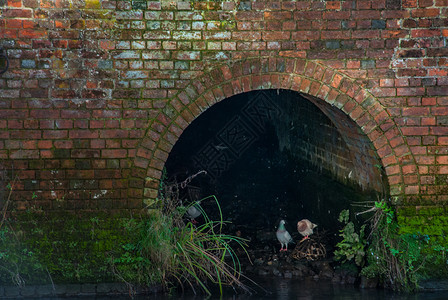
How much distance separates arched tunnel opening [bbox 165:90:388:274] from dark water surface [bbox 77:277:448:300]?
1195mm

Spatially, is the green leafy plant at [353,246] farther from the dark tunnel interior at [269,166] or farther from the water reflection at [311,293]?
the dark tunnel interior at [269,166]

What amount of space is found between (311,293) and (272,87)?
7.84 feet

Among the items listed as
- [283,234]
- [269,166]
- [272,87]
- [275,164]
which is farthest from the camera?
[269,166]

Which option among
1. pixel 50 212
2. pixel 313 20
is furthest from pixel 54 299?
pixel 313 20

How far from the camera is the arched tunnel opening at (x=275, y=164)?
7.61m

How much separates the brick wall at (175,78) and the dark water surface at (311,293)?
3.39 feet

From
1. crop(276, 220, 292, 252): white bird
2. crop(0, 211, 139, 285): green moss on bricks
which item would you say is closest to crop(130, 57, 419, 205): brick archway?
crop(0, 211, 139, 285): green moss on bricks

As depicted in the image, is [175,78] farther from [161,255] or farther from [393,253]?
[393,253]

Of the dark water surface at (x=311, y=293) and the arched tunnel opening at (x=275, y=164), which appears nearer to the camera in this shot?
the dark water surface at (x=311, y=293)

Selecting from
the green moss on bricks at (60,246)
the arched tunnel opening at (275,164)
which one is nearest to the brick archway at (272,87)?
the arched tunnel opening at (275,164)

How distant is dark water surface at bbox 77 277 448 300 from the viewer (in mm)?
6125

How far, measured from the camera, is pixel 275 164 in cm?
1404

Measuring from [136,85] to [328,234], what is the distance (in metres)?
4.06

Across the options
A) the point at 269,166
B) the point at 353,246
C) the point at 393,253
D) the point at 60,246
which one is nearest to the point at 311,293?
the point at 353,246
